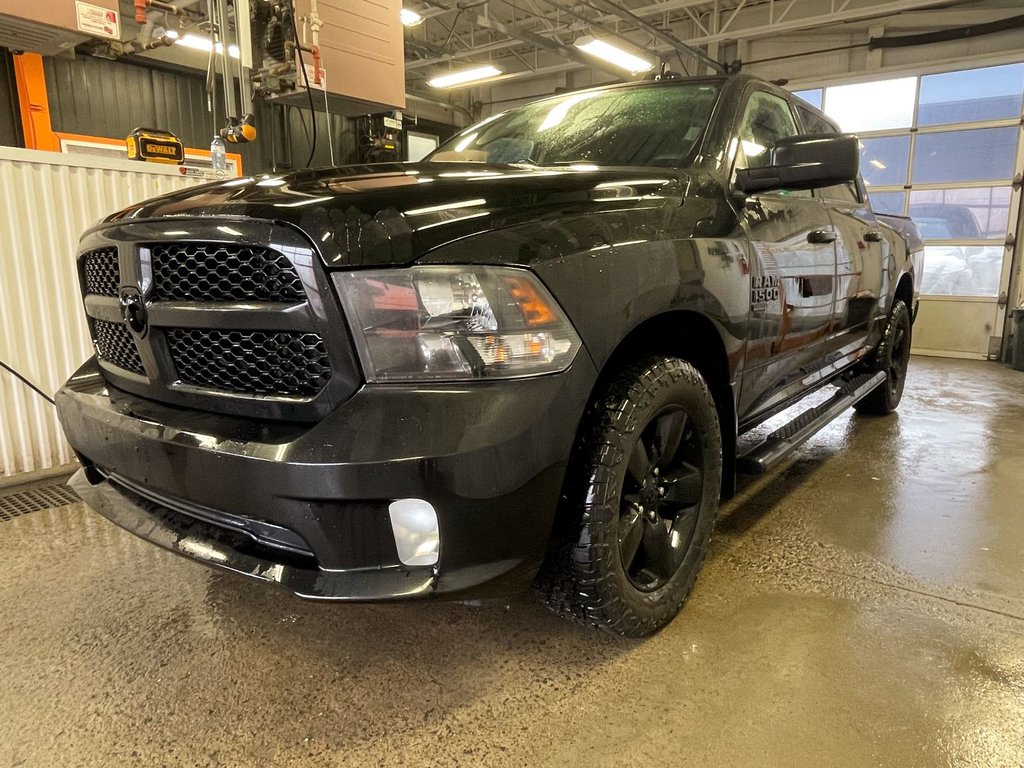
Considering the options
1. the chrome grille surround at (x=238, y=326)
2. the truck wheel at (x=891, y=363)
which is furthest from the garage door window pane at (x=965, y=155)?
the chrome grille surround at (x=238, y=326)

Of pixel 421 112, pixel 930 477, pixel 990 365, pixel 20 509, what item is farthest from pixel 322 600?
pixel 421 112

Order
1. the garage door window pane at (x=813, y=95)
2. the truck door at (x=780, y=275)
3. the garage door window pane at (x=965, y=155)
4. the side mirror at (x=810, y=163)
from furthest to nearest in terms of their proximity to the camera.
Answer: the garage door window pane at (x=813, y=95), the garage door window pane at (x=965, y=155), the truck door at (x=780, y=275), the side mirror at (x=810, y=163)

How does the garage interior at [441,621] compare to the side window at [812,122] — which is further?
the side window at [812,122]

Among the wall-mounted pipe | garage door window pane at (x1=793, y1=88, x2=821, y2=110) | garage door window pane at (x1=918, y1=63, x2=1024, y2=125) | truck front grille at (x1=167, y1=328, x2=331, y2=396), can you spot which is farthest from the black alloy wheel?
garage door window pane at (x1=793, y1=88, x2=821, y2=110)

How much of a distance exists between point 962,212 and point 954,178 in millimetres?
416

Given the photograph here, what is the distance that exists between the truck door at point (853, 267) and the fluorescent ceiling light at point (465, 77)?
6418mm

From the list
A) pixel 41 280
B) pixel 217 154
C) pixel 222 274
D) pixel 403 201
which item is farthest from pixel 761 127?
pixel 41 280

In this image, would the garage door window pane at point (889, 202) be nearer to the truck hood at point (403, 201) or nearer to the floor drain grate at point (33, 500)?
the truck hood at point (403, 201)

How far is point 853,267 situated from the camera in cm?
293

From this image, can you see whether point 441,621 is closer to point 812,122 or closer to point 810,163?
point 810,163

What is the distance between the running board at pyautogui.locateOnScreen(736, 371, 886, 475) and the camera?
2.09 metres

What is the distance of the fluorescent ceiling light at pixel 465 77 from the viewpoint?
345 inches

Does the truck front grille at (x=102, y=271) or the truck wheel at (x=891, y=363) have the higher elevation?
the truck front grille at (x=102, y=271)

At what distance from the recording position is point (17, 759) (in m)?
1.36
